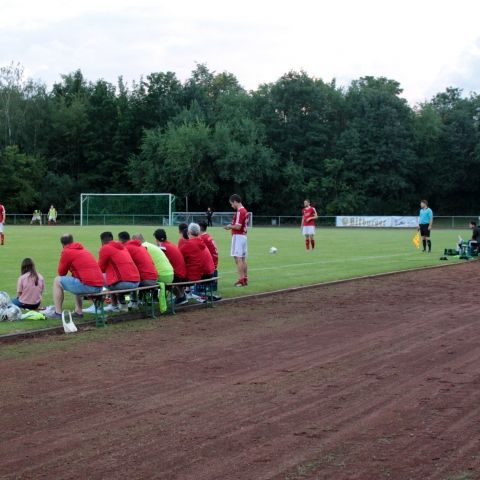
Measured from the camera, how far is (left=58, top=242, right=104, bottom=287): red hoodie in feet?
39.2

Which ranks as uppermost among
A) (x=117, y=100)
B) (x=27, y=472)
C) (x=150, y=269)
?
(x=117, y=100)

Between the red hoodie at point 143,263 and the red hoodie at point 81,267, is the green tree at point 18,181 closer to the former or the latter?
the red hoodie at point 143,263

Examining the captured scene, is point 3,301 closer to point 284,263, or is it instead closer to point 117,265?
point 117,265

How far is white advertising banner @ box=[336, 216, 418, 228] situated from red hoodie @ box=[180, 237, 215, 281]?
53482 mm

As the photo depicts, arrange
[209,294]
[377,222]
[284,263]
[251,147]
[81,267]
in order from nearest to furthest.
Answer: [81,267] < [209,294] < [284,263] < [377,222] < [251,147]

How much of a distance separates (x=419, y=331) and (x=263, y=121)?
69.5 m

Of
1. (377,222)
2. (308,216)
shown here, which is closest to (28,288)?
(308,216)

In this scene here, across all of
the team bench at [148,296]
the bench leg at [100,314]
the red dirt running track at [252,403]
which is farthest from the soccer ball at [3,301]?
the red dirt running track at [252,403]

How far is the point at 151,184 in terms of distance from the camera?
7381cm

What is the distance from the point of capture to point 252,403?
697cm

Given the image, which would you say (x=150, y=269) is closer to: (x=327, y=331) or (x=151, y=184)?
(x=327, y=331)

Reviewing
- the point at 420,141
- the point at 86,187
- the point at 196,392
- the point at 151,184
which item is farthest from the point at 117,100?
the point at 196,392

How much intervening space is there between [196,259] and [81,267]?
277 cm

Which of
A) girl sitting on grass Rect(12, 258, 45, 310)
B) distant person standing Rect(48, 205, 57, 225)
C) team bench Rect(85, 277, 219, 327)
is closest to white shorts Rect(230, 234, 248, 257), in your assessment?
team bench Rect(85, 277, 219, 327)
